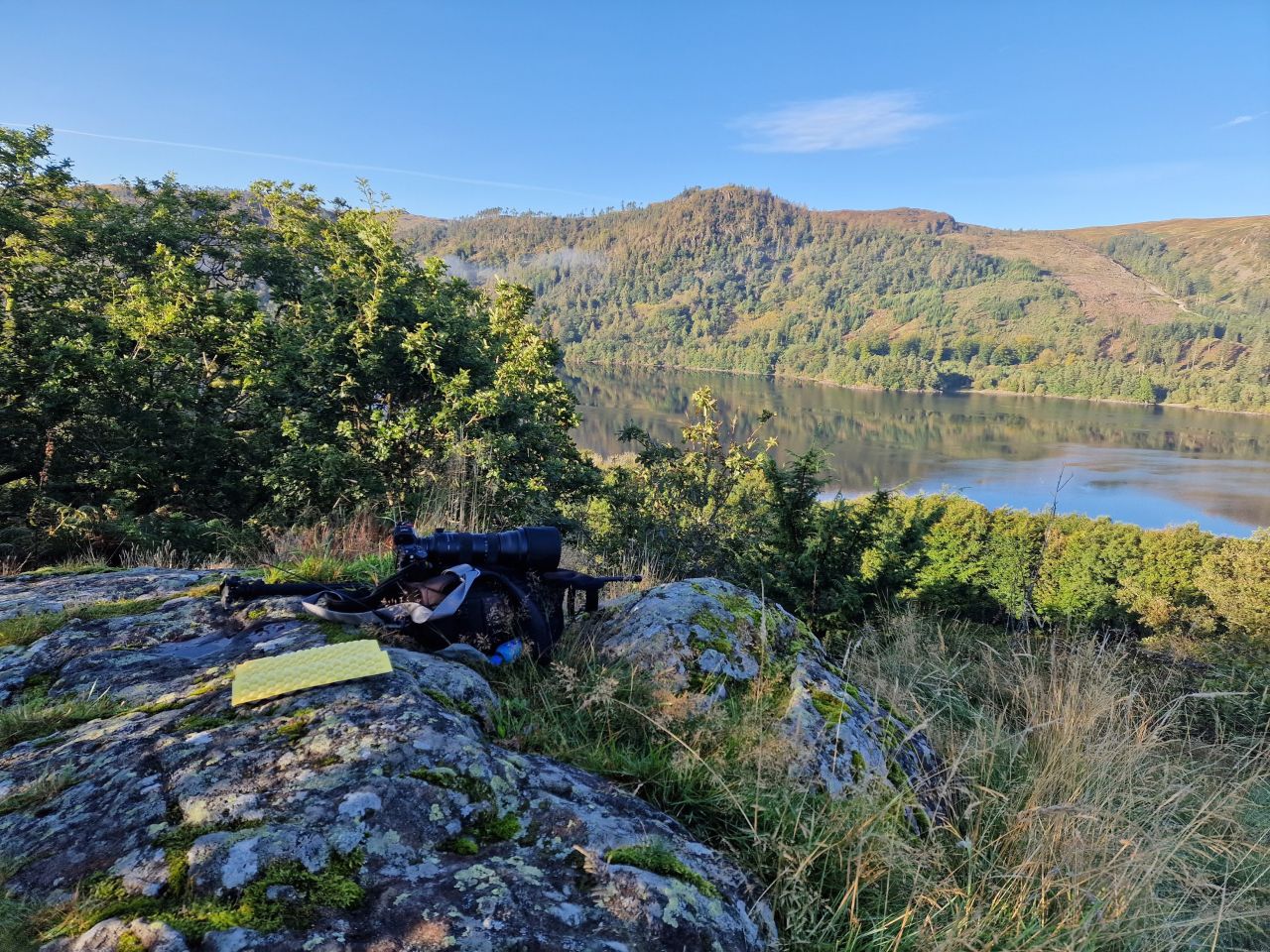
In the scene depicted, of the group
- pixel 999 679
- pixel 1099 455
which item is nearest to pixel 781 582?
pixel 999 679

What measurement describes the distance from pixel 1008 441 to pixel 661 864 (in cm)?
13217

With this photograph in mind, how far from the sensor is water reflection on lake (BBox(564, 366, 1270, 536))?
7106 cm

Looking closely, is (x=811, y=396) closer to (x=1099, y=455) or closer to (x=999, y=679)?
(x=1099, y=455)

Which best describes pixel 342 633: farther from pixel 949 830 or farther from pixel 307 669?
pixel 949 830

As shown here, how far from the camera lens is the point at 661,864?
1.37 m

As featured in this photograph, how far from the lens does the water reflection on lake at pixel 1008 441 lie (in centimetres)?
7106

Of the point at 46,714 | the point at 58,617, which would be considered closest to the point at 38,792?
the point at 46,714

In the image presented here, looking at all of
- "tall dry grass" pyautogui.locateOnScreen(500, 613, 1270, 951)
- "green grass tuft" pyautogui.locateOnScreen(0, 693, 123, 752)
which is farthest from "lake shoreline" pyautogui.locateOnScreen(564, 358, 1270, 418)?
"green grass tuft" pyautogui.locateOnScreen(0, 693, 123, 752)

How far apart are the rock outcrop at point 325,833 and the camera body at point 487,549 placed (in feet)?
1.77

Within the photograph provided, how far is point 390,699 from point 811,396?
163 m

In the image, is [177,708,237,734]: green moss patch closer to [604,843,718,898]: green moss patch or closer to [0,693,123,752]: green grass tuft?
[0,693,123,752]: green grass tuft

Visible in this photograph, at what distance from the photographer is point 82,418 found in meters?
9.10

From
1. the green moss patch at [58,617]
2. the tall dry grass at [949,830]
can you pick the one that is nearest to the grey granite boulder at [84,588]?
the green moss patch at [58,617]

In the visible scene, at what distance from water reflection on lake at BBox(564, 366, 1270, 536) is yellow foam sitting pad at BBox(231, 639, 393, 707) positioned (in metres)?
42.2
